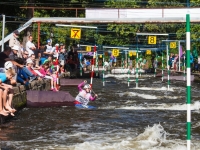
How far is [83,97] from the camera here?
19.4 meters

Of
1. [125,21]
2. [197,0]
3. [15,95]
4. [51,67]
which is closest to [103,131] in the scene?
[15,95]

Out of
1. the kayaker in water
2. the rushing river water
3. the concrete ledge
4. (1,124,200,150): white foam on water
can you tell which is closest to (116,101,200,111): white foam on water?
the rushing river water

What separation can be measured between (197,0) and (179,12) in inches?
741

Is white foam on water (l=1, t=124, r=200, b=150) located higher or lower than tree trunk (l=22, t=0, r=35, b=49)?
lower

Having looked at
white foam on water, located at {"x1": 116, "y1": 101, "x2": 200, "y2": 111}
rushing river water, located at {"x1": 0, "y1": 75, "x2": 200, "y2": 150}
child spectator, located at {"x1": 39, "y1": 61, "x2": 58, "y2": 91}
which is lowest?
white foam on water, located at {"x1": 116, "y1": 101, "x2": 200, "y2": 111}

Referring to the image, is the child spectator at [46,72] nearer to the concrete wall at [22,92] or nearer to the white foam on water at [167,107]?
the concrete wall at [22,92]

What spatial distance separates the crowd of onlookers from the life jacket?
5.74 ft

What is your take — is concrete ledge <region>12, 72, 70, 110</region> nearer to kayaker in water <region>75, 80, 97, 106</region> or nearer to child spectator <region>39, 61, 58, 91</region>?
child spectator <region>39, 61, 58, 91</region>

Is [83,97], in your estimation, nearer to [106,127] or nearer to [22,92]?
[22,92]

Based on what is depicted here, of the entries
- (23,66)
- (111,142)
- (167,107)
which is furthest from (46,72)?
(111,142)

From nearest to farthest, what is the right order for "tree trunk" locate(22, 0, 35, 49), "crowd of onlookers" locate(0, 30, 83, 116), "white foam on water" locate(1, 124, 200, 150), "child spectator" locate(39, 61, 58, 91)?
"white foam on water" locate(1, 124, 200, 150)
"crowd of onlookers" locate(0, 30, 83, 116)
"child spectator" locate(39, 61, 58, 91)
"tree trunk" locate(22, 0, 35, 49)

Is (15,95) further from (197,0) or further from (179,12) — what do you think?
(197,0)

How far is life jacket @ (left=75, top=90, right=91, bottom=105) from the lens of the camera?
19.3 meters

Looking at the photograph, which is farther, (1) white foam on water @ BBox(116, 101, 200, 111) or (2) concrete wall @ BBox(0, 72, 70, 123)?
(1) white foam on water @ BBox(116, 101, 200, 111)
